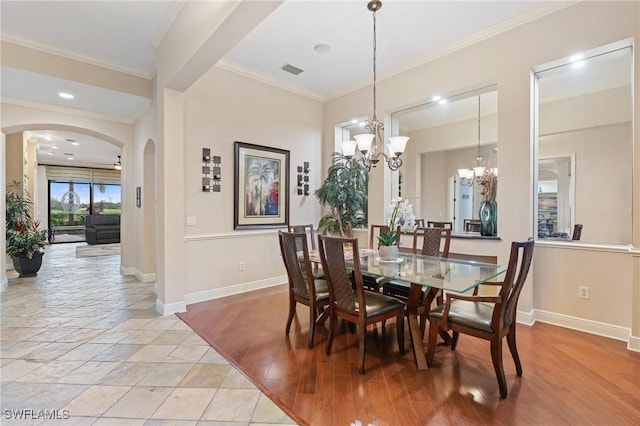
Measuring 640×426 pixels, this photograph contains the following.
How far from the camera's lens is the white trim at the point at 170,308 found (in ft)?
11.5

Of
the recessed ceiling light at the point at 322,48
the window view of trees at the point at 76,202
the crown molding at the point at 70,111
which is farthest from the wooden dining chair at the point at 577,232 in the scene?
the window view of trees at the point at 76,202

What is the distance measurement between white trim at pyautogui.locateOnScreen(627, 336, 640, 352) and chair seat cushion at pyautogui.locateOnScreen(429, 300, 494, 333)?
5.00 ft

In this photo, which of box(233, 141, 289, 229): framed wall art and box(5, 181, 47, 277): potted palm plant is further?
box(5, 181, 47, 277): potted palm plant

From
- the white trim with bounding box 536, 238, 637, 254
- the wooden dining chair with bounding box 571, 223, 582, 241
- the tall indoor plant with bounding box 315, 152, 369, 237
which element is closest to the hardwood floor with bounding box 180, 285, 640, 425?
the white trim with bounding box 536, 238, 637, 254

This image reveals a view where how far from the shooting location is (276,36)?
11.8ft

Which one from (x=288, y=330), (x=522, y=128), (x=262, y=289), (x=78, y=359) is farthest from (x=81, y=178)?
(x=522, y=128)

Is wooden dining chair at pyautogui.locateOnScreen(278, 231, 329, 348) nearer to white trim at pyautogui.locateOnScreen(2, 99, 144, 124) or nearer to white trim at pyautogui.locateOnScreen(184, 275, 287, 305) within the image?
white trim at pyautogui.locateOnScreen(184, 275, 287, 305)

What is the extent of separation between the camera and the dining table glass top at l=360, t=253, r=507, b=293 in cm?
209

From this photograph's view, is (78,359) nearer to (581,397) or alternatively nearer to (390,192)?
(581,397)

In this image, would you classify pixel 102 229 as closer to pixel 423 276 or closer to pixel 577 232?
pixel 423 276

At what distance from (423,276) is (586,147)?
9.73 ft

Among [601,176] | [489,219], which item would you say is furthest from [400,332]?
[601,176]

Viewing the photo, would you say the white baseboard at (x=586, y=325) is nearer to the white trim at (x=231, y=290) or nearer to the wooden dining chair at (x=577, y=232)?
the wooden dining chair at (x=577, y=232)

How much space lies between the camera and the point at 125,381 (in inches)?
84.7
